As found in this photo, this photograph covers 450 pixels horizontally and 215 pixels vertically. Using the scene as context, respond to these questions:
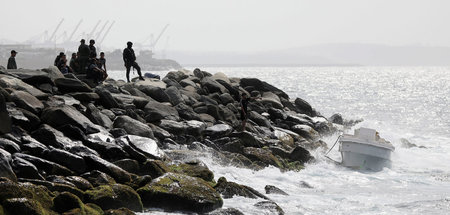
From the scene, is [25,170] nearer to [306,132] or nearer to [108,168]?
[108,168]

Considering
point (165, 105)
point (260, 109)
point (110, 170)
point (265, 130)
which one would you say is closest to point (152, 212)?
point (110, 170)

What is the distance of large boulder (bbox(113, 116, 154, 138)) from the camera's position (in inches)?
735

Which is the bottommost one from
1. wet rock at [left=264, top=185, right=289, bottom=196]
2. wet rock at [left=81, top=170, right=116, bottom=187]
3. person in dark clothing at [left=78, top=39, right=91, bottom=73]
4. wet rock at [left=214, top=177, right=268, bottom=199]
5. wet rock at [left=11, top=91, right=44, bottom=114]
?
wet rock at [left=264, top=185, right=289, bottom=196]

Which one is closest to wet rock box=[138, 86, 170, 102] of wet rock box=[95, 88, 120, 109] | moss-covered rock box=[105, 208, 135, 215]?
wet rock box=[95, 88, 120, 109]

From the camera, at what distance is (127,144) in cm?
1603

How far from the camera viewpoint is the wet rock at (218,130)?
2195cm

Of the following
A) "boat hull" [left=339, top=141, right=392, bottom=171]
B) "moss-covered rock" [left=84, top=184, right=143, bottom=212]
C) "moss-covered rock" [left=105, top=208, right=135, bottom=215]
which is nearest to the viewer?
"moss-covered rock" [left=105, top=208, right=135, bottom=215]

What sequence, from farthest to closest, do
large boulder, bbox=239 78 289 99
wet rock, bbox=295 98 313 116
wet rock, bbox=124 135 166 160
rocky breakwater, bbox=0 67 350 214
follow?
large boulder, bbox=239 78 289 99, wet rock, bbox=295 98 313 116, wet rock, bbox=124 135 166 160, rocky breakwater, bbox=0 67 350 214

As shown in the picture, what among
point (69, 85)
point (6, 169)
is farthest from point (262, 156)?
point (6, 169)

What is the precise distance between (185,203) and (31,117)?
576cm

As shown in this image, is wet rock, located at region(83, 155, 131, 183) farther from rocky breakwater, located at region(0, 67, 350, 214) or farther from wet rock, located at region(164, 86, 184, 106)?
wet rock, located at region(164, 86, 184, 106)

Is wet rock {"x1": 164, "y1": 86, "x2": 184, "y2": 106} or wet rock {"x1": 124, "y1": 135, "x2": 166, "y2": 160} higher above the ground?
wet rock {"x1": 164, "y1": 86, "x2": 184, "y2": 106}

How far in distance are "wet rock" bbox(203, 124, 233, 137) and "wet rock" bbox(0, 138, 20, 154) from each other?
9.06 m

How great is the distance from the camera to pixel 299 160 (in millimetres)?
22281
